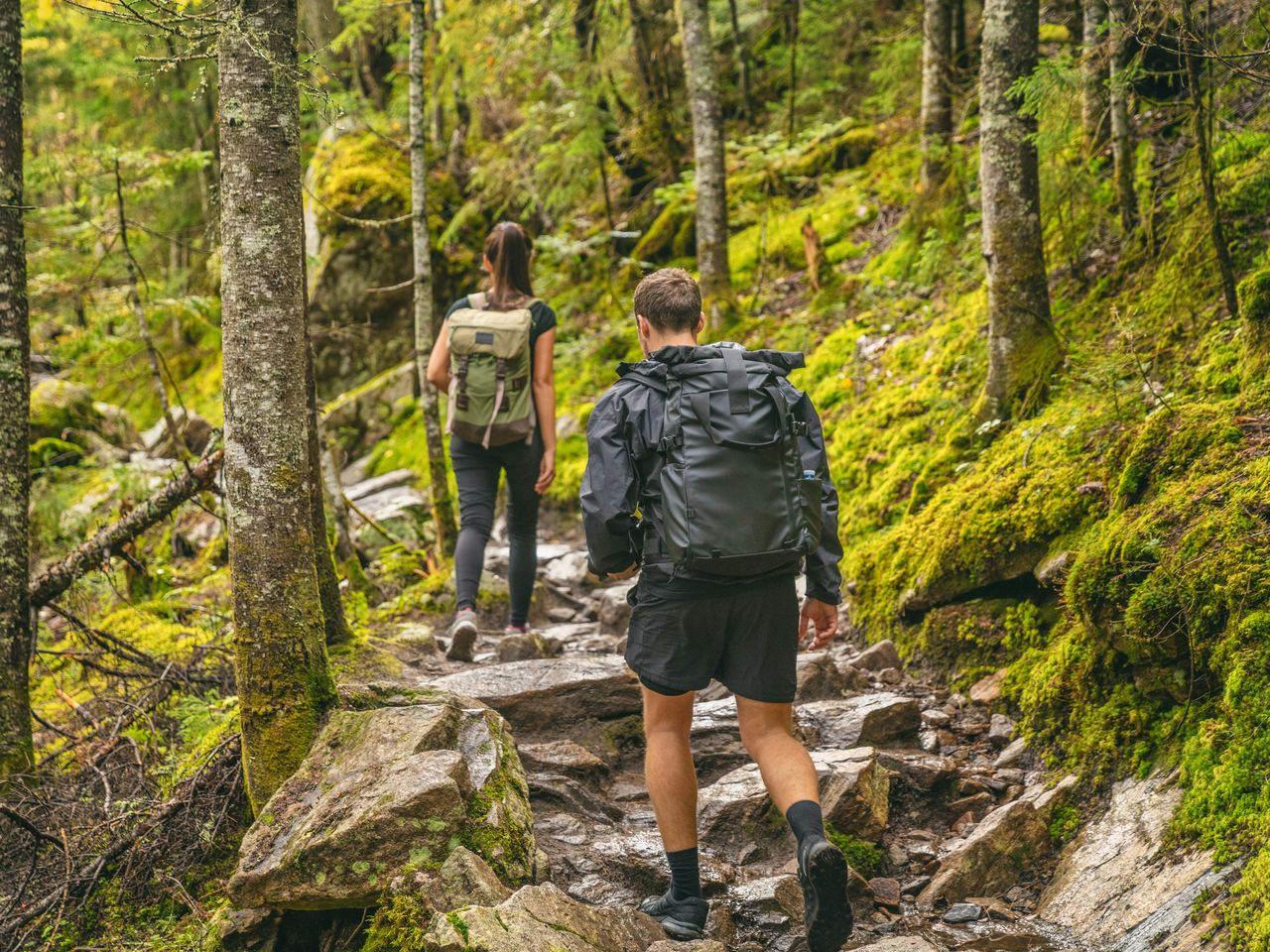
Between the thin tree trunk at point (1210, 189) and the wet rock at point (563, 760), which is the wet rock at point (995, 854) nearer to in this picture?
the wet rock at point (563, 760)

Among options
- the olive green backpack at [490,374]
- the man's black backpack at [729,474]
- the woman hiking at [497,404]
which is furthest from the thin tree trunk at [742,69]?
the man's black backpack at [729,474]

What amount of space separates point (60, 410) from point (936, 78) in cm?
1384

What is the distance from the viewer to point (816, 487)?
3.59 m

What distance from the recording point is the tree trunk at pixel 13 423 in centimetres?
544

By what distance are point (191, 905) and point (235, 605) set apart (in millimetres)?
1263

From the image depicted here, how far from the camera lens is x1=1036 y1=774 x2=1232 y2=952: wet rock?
320 cm

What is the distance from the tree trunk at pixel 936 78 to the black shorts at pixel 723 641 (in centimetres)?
738

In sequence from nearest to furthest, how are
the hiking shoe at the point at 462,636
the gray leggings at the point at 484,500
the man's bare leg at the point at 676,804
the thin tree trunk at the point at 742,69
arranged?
the man's bare leg at the point at 676,804 < the hiking shoe at the point at 462,636 < the gray leggings at the point at 484,500 < the thin tree trunk at the point at 742,69

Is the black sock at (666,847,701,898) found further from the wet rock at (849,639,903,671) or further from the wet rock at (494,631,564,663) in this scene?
the wet rock at (494,631,564,663)

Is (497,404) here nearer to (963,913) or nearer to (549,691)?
(549,691)

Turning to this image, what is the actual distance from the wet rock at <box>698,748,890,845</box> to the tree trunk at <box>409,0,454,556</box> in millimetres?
4475

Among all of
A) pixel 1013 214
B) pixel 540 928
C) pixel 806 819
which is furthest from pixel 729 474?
pixel 1013 214

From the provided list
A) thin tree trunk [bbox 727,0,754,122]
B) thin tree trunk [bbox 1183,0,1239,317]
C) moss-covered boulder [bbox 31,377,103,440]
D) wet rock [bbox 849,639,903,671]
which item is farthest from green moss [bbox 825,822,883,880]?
moss-covered boulder [bbox 31,377,103,440]

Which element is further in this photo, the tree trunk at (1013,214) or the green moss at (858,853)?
the tree trunk at (1013,214)
